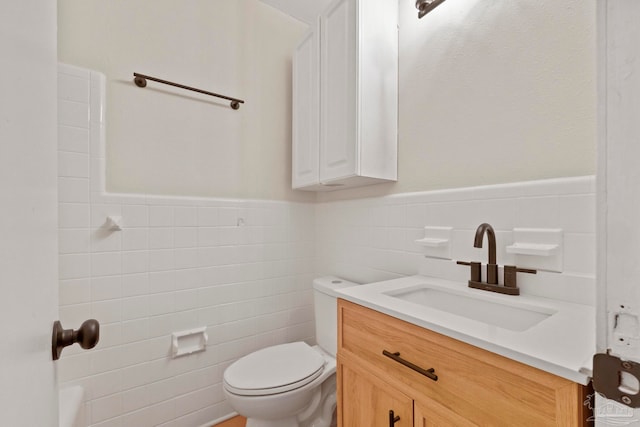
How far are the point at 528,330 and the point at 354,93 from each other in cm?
111

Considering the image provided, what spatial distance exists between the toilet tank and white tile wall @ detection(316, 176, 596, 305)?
0.16 m

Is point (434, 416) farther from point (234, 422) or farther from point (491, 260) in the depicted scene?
point (234, 422)

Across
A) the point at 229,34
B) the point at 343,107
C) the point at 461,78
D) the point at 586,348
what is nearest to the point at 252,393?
the point at 586,348

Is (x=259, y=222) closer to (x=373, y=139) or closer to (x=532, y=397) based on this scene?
(x=373, y=139)

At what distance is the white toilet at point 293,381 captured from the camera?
118 cm

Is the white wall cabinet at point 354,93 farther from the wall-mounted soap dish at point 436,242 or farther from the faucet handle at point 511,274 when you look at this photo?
the faucet handle at point 511,274

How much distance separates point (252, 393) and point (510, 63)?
1622mm

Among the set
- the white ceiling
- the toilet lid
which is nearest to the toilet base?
the toilet lid

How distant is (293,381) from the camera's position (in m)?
1.22

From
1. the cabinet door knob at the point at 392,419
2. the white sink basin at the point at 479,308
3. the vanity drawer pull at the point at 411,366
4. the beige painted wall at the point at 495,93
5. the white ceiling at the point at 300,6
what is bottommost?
the cabinet door knob at the point at 392,419

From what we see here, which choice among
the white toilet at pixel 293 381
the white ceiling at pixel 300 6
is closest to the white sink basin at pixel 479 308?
the white toilet at pixel 293 381

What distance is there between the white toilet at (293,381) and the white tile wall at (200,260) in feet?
0.95

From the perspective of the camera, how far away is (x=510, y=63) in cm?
104

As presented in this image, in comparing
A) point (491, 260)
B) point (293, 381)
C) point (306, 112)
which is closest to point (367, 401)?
point (293, 381)
